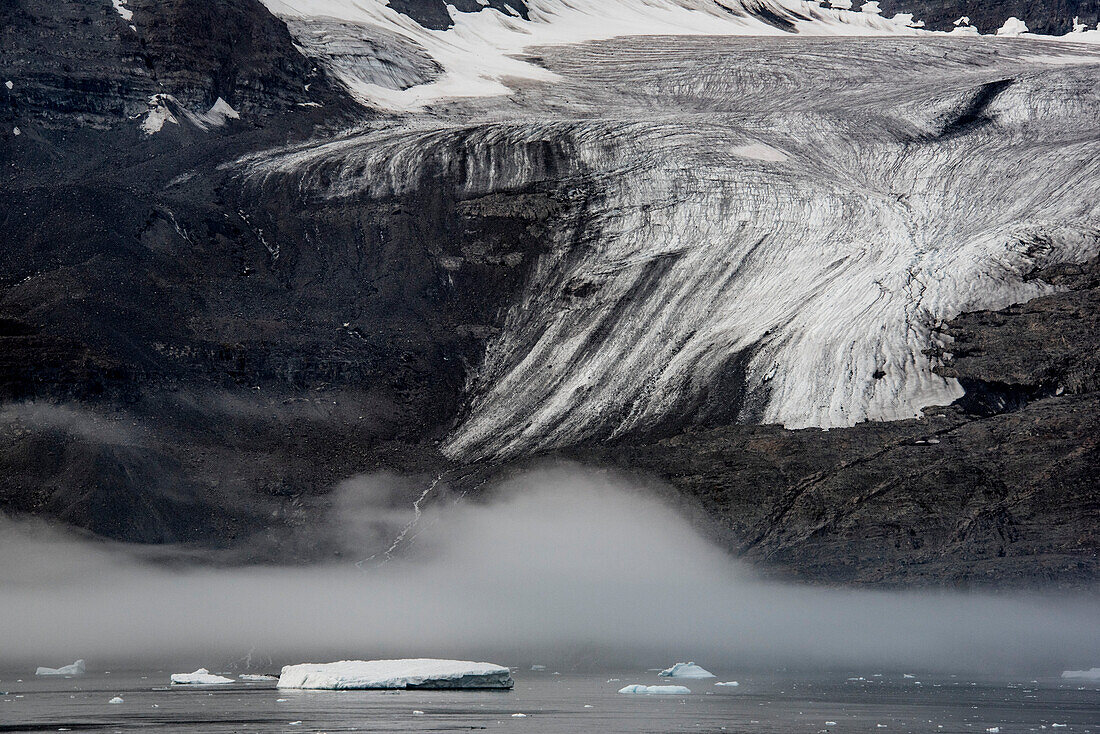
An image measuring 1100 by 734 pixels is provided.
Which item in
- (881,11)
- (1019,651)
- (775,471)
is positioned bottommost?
(1019,651)

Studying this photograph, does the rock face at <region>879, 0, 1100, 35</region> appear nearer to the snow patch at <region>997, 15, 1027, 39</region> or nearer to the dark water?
the snow patch at <region>997, 15, 1027, 39</region>

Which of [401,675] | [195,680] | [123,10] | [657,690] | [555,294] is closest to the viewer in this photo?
[657,690]

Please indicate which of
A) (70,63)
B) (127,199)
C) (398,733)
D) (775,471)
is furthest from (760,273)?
(398,733)

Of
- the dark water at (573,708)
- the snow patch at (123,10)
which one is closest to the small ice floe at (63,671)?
the dark water at (573,708)

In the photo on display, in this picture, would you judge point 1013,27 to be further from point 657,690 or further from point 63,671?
point 63,671

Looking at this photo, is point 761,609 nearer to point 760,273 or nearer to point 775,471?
point 775,471

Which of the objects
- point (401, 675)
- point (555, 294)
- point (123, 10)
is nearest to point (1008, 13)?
point (555, 294)

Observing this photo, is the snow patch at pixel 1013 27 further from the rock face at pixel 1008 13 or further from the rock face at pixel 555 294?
the rock face at pixel 555 294
